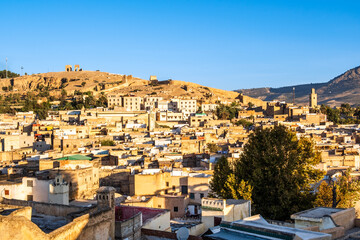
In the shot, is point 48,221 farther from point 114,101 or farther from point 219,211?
point 114,101

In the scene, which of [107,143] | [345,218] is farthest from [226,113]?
[345,218]

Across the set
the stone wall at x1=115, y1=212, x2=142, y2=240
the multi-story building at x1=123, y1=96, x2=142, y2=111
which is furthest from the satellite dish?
the multi-story building at x1=123, y1=96, x2=142, y2=111

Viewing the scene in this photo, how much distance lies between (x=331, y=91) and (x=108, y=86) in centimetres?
8170

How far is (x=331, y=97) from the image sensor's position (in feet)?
419

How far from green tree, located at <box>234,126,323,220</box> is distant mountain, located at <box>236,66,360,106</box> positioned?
9992 cm

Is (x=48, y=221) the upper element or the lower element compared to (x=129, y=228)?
upper

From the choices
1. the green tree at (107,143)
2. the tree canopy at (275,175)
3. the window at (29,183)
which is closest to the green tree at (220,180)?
the tree canopy at (275,175)

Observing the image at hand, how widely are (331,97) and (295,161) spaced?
119760 mm

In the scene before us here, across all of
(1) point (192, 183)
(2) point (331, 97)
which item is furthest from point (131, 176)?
(2) point (331, 97)

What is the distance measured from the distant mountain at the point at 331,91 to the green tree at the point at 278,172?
3934 inches

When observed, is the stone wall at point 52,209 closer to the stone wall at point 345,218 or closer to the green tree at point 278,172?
the stone wall at point 345,218

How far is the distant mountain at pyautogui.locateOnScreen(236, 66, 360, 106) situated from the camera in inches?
4720

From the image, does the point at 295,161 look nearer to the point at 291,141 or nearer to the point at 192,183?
the point at 291,141

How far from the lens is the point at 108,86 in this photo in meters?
84.6
